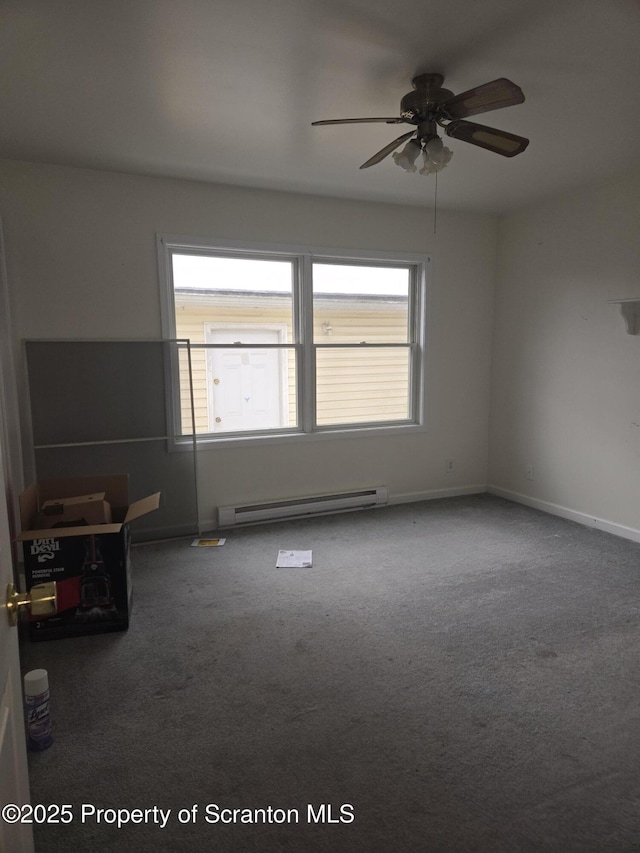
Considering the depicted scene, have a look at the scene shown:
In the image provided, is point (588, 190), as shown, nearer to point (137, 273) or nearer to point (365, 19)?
point (365, 19)

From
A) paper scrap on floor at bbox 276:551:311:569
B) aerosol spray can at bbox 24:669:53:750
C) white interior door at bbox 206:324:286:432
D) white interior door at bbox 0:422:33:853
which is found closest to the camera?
white interior door at bbox 0:422:33:853

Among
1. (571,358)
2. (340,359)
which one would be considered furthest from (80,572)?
(571,358)

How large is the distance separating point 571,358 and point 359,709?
129 inches

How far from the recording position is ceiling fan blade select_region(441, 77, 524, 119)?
185 centimetres

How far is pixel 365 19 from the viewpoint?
1.84 metres

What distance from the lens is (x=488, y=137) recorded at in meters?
2.22

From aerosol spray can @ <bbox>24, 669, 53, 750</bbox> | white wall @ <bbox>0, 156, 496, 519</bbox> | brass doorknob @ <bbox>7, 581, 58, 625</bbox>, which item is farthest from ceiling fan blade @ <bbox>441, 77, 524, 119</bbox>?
aerosol spray can @ <bbox>24, 669, 53, 750</bbox>

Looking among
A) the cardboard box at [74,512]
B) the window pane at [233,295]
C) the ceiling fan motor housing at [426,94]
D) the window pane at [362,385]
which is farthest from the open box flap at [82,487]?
the ceiling fan motor housing at [426,94]

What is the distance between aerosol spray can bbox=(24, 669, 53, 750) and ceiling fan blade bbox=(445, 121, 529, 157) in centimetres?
272

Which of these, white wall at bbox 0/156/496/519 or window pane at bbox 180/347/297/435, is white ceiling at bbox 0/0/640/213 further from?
window pane at bbox 180/347/297/435

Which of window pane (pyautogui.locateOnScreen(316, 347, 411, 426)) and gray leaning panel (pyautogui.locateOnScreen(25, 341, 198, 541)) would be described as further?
window pane (pyautogui.locateOnScreen(316, 347, 411, 426))

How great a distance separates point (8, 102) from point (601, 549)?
4395 mm

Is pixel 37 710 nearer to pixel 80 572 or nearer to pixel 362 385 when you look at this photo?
pixel 80 572

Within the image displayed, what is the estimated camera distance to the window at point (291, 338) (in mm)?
3811
